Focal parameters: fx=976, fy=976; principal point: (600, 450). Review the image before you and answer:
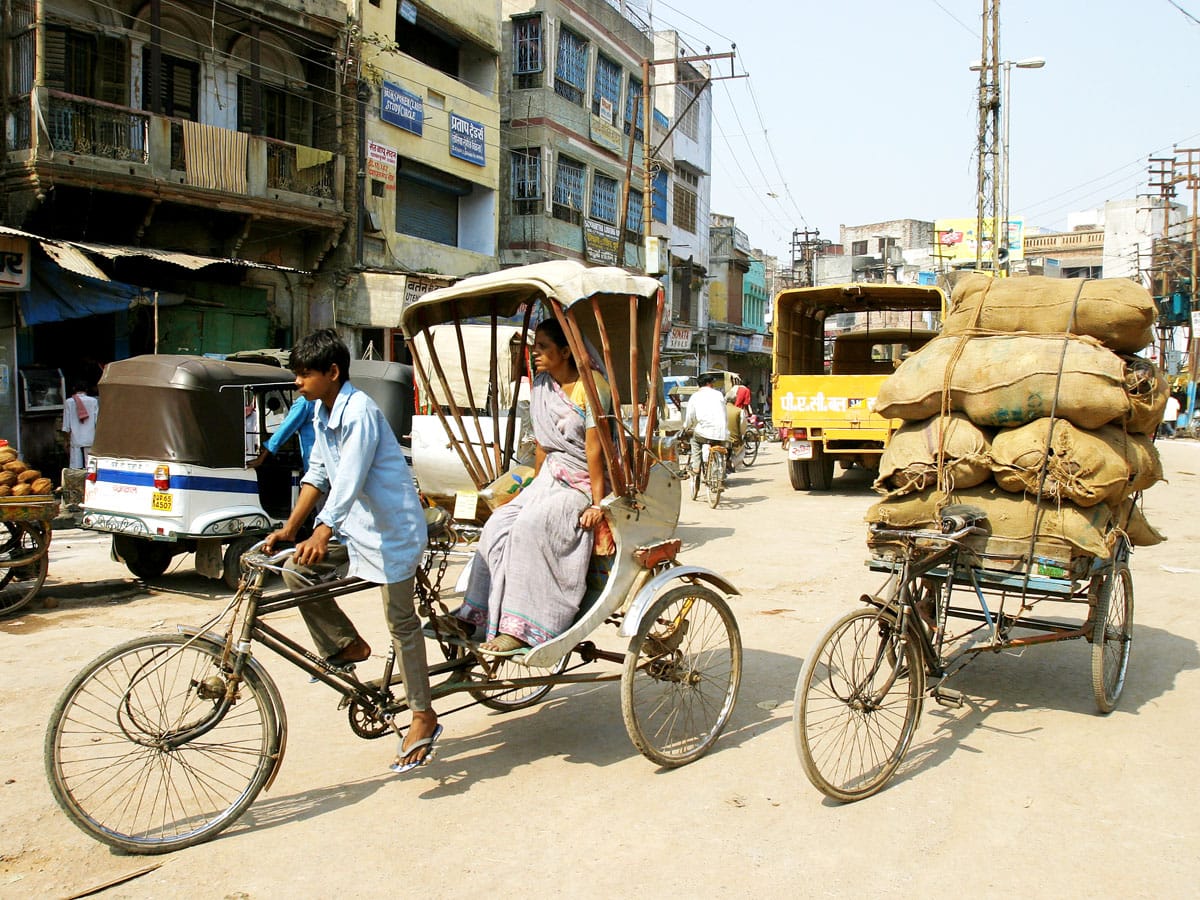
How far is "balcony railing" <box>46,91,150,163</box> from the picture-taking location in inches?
528

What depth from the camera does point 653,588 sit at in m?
4.13

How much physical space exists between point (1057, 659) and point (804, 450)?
855cm

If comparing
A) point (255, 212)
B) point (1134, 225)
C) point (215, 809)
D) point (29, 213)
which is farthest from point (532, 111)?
point (1134, 225)

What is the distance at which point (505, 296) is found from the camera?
4820mm

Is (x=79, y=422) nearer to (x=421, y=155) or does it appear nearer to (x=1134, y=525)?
(x=421, y=155)

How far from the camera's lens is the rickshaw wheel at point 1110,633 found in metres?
4.57

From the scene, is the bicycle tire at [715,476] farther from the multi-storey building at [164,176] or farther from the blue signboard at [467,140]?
the blue signboard at [467,140]

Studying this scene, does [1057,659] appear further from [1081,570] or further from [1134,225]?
[1134,225]

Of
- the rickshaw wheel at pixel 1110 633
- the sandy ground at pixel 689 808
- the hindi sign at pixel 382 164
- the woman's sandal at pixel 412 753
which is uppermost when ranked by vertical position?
the hindi sign at pixel 382 164

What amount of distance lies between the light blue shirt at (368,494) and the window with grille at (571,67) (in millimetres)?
23621

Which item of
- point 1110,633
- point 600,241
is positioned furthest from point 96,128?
point 600,241

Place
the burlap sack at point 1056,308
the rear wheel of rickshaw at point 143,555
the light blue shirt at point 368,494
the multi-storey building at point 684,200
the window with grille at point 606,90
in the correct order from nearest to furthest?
the light blue shirt at point 368,494 → the burlap sack at point 1056,308 → the rear wheel of rickshaw at point 143,555 → the window with grille at point 606,90 → the multi-storey building at point 684,200

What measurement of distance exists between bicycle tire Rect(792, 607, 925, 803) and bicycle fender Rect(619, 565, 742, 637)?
0.69m

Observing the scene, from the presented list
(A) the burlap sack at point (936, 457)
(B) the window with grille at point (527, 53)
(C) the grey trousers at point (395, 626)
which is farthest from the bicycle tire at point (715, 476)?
(B) the window with grille at point (527, 53)
